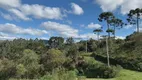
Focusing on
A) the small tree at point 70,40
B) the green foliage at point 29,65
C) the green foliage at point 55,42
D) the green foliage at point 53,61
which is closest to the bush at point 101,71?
the green foliage at point 53,61

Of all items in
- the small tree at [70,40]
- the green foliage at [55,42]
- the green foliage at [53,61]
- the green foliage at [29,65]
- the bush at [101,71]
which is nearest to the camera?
the bush at [101,71]

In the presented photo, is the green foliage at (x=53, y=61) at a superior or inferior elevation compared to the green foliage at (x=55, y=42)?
inferior

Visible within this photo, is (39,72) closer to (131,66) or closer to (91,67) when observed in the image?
(91,67)

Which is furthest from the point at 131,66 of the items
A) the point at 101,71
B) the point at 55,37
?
the point at 55,37

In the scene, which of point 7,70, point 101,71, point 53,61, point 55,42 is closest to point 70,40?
point 55,42

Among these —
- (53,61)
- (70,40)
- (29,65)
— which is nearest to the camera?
(53,61)

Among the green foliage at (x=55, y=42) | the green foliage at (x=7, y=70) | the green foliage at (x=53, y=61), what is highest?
the green foliage at (x=55, y=42)

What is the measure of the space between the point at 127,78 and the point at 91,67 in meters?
8.08

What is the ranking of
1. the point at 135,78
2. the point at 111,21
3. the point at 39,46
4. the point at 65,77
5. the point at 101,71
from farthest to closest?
the point at 39,46 < the point at 111,21 < the point at 101,71 < the point at 135,78 < the point at 65,77

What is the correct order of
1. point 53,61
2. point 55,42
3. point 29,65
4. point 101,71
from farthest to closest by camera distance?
1. point 55,42
2. point 29,65
3. point 53,61
4. point 101,71

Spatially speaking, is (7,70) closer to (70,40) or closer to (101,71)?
(101,71)

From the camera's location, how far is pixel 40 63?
3481 cm

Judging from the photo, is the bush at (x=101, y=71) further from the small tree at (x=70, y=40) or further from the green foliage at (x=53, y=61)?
the small tree at (x=70, y=40)

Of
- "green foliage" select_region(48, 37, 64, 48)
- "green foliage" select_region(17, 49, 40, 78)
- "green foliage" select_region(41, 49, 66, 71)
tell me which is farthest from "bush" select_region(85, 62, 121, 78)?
"green foliage" select_region(48, 37, 64, 48)
